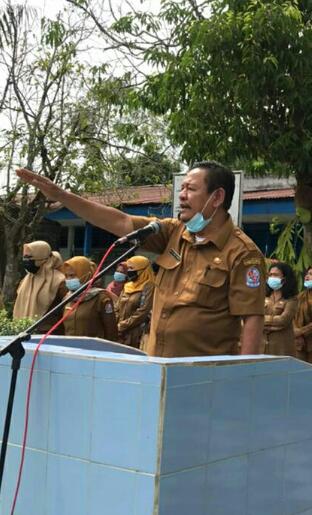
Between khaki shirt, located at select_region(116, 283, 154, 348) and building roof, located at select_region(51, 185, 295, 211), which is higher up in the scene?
building roof, located at select_region(51, 185, 295, 211)

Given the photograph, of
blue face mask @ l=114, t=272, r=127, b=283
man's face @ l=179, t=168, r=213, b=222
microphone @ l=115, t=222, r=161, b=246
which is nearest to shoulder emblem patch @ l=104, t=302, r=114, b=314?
blue face mask @ l=114, t=272, r=127, b=283

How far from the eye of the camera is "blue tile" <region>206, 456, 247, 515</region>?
7.03 ft

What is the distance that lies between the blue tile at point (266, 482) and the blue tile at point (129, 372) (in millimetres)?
600

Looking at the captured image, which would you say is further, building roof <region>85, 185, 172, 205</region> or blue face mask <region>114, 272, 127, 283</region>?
building roof <region>85, 185, 172, 205</region>

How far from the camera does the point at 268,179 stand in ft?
51.5

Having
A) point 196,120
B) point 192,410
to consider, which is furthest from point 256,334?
point 196,120

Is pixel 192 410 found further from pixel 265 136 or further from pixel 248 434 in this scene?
pixel 265 136

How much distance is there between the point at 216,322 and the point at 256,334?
0.17 meters

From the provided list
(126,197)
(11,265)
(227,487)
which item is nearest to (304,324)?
(227,487)

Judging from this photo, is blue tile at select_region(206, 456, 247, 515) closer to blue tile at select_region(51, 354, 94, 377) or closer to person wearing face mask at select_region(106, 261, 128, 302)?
blue tile at select_region(51, 354, 94, 377)

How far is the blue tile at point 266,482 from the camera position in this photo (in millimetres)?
2348

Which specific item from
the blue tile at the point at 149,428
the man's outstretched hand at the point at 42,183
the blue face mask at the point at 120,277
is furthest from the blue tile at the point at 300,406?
the blue face mask at the point at 120,277

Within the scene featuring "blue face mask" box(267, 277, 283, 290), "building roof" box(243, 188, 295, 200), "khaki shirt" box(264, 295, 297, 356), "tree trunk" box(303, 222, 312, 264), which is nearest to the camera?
"khaki shirt" box(264, 295, 297, 356)

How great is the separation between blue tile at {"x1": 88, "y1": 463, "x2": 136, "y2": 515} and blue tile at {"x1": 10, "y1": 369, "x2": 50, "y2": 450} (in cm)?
23
